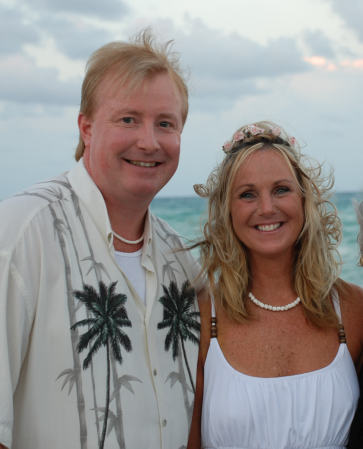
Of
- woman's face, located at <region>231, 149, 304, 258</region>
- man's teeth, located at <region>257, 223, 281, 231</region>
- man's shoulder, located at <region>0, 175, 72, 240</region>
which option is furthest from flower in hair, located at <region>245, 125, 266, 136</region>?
man's shoulder, located at <region>0, 175, 72, 240</region>

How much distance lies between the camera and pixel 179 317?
3.27 meters

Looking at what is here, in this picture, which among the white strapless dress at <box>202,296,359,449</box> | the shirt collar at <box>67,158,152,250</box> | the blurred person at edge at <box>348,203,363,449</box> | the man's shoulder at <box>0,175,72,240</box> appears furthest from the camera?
the white strapless dress at <box>202,296,359,449</box>

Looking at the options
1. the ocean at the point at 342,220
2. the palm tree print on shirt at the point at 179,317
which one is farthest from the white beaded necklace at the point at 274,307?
the ocean at the point at 342,220

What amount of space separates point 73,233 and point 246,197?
1.07 metres

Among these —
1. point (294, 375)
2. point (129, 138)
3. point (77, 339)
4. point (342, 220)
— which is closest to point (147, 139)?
point (129, 138)

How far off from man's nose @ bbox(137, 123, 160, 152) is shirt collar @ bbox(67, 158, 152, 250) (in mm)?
308

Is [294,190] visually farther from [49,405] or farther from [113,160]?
[49,405]

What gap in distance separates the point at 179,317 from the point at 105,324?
52 centimetres

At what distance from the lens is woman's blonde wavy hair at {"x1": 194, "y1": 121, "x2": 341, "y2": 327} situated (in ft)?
11.5

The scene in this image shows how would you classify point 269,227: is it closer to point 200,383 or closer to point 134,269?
point 134,269

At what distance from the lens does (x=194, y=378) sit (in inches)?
128

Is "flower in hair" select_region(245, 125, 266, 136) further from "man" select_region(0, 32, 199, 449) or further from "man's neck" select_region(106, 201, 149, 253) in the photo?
"man's neck" select_region(106, 201, 149, 253)

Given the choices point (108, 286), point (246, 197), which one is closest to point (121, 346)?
point (108, 286)

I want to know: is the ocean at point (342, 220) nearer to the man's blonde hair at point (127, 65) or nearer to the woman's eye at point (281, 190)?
the woman's eye at point (281, 190)
